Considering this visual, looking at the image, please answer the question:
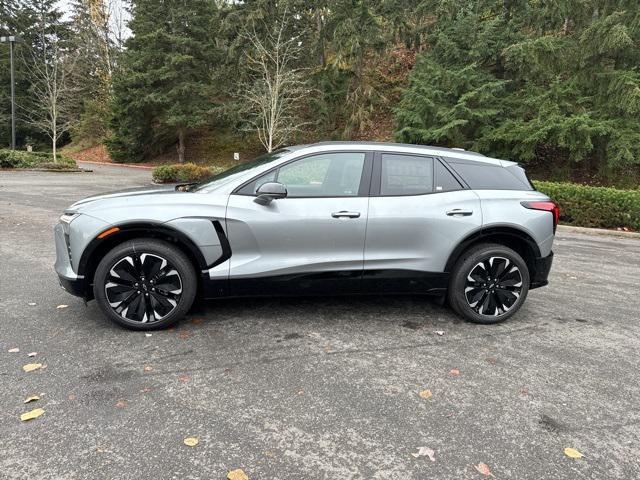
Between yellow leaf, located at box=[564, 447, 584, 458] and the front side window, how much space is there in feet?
7.83

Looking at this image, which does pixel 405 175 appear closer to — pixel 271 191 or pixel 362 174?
pixel 362 174

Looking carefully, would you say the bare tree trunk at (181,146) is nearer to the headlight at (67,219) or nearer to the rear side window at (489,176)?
the headlight at (67,219)

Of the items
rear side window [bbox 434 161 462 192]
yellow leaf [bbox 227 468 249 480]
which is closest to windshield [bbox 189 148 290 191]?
rear side window [bbox 434 161 462 192]

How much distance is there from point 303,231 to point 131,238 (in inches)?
56.6

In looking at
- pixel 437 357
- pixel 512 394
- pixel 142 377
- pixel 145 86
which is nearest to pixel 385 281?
pixel 437 357

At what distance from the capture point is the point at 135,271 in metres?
3.73

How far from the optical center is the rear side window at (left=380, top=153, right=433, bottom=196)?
407 cm

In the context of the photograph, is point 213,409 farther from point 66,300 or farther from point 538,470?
point 66,300

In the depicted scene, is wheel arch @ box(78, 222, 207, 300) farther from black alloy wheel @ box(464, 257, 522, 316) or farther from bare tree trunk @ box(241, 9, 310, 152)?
bare tree trunk @ box(241, 9, 310, 152)

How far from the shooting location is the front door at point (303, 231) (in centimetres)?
381

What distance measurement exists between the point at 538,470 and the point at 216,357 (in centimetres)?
220

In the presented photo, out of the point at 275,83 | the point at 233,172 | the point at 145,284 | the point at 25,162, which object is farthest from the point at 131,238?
the point at 25,162

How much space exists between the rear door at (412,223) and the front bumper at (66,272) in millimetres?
2375

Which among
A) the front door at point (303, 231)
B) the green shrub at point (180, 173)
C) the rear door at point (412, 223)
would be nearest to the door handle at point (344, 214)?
the front door at point (303, 231)
